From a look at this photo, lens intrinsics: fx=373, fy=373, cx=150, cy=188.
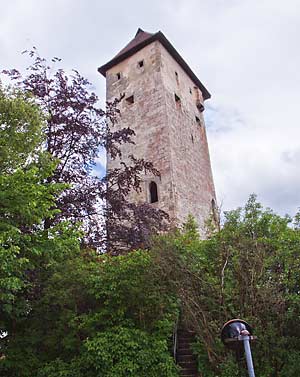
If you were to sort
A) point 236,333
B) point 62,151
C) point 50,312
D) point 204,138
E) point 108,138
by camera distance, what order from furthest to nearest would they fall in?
point 204,138 → point 108,138 → point 62,151 → point 50,312 → point 236,333

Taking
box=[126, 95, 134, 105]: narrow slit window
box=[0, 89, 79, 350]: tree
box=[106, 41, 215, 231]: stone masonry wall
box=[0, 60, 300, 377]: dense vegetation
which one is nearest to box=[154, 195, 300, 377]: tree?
box=[0, 60, 300, 377]: dense vegetation

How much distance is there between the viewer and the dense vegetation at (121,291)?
639 centimetres

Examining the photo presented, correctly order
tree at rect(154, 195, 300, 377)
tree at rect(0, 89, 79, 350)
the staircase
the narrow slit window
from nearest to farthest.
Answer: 1. tree at rect(0, 89, 79, 350)
2. tree at rect(154, 195, 300, 377)
3. the staircase
4. the narrow slit window

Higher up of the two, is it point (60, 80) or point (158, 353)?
point (60, 80)

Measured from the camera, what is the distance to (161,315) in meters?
7.18

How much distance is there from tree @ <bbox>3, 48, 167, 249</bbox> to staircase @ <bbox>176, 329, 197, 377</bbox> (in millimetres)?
2826

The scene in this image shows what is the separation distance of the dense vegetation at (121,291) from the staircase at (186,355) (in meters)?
0.38

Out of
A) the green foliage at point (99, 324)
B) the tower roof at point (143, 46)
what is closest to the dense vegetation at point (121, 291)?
the green foliage at point (99, 324)

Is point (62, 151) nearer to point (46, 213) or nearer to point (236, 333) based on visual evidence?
point (46, 213)

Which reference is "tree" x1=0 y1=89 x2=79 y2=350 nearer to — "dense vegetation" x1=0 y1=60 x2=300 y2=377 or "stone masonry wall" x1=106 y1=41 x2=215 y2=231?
"dense vegetation" x1=0 y1=60 x2=300 y2=377

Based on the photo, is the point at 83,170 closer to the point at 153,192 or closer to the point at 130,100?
the point at 153,192

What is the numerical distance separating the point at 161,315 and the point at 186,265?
109 cm

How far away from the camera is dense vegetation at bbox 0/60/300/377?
252 inches

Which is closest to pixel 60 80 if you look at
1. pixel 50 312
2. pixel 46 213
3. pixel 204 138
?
pixel 46 213
